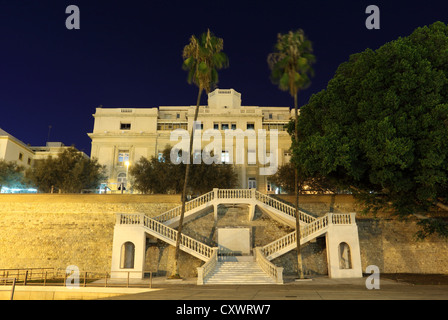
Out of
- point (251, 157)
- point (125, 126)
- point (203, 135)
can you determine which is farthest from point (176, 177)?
point (125, 126)

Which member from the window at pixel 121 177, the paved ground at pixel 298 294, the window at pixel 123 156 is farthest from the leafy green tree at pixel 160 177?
the window at pixel 123 156

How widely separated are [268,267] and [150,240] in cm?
765

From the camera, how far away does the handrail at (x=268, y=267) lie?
635 inches

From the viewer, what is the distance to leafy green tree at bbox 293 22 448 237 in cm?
1508

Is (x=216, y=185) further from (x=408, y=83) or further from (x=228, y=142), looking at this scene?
(x=408, y=83)

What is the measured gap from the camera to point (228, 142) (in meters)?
43.1

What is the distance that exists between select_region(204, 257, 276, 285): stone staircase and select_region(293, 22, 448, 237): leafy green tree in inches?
236

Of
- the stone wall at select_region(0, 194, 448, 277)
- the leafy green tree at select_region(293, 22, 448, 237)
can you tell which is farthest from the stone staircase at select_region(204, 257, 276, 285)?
the leafy green tree at select_region(293, 22, 448, 237)

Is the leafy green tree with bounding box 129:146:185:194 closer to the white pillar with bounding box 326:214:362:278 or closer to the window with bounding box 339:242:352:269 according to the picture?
the white pillar with bounding box 326:214:362:278

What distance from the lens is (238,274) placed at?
17.5 m

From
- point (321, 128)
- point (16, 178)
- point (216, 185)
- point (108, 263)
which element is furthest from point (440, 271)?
point (16, 178)

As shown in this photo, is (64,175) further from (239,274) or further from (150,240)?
(239,274)

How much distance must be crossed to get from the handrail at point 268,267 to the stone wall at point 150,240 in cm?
253

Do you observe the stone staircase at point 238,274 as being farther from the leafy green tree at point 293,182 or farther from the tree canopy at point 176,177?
the tree canopy at point 176,177
